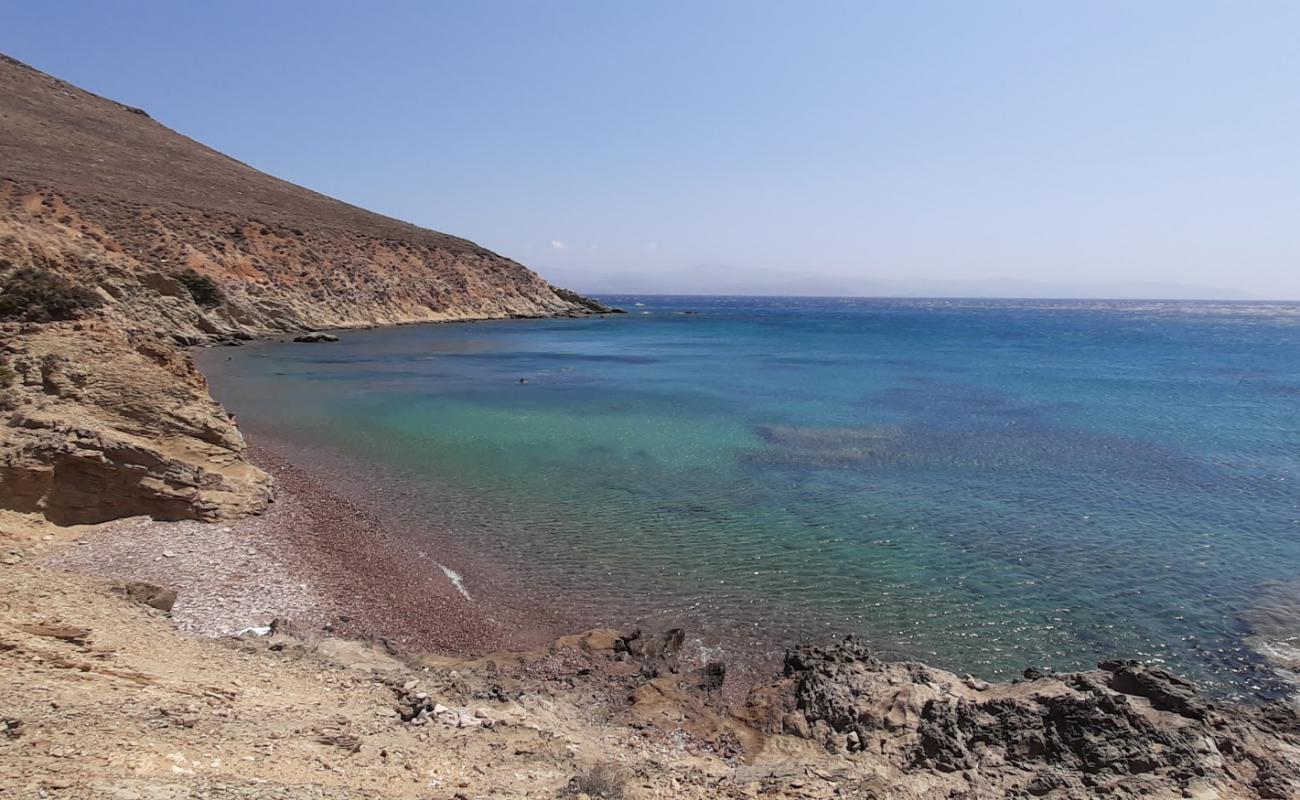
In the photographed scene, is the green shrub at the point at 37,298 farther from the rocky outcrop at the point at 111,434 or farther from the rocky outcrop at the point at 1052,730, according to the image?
the rocky outcrop at the point at 1052,730

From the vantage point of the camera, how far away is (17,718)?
4828 millimetres

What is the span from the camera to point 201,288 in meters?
46.2

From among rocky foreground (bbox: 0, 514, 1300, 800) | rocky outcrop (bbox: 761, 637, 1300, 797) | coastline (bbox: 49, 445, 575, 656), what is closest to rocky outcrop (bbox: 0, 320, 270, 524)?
coastline (bbox: 49, 445, 575, 656)

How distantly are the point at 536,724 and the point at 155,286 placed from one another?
4692 centimetres

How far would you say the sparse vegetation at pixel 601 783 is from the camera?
534cm

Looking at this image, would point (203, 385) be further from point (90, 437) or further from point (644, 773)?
point (644, 773)

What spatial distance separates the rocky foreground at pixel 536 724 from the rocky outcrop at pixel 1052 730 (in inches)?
0.9

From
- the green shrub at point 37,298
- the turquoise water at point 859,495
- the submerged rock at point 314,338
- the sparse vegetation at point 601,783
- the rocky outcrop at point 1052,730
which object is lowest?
the turquoise water at point 859,495

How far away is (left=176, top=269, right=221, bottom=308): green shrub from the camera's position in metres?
45.2

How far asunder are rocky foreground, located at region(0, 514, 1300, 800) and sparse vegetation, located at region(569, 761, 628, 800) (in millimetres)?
21

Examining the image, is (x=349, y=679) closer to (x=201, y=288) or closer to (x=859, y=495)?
(x=859, y=495)

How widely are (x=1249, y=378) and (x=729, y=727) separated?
4818 centimetres

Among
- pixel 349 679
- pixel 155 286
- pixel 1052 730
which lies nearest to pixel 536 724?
pixel 349 679

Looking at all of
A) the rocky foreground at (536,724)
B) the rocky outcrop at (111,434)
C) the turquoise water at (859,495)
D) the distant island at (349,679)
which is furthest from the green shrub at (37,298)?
the rocky foreground at (536,724)
